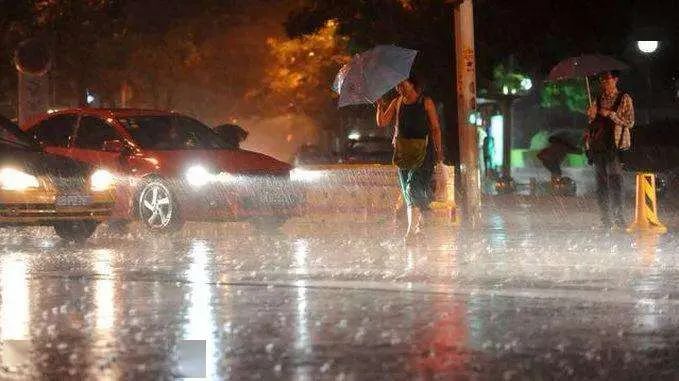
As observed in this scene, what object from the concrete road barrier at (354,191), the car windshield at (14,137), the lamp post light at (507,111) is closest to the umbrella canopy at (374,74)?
the concrete road barrier at (354,191)

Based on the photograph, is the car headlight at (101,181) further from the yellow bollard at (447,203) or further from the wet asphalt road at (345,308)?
the yellow bollard at (447,203)

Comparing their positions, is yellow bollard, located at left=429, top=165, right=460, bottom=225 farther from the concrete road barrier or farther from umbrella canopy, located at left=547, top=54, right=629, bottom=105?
umbrella canopy, located at left=547, top=54, right=629, bottom=105

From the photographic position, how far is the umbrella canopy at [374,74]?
16812 millimetres

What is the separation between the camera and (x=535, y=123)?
62.4 metres

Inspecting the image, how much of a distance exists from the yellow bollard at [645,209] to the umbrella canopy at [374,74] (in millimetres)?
3274

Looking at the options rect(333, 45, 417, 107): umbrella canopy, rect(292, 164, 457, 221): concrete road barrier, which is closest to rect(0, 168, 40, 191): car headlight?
rect(333, 45, 417, 107): umbrella canopy

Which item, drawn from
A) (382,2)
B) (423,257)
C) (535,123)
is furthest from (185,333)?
(535,123)

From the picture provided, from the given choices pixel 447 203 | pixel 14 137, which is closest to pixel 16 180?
pixel 14 137

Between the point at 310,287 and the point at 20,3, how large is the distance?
2075 centimetres

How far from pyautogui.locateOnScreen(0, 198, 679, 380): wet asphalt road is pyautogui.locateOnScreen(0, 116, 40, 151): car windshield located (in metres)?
1.22

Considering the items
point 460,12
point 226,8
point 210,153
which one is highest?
point 226,8

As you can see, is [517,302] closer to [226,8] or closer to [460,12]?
[460,12]

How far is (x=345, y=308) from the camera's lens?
33.0ft

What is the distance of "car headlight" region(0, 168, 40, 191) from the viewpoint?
1606 centimetres
